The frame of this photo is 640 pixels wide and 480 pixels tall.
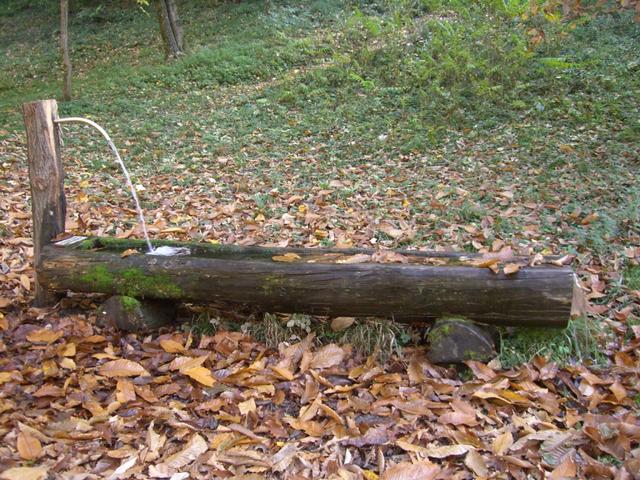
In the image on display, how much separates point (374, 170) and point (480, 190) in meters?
1.58

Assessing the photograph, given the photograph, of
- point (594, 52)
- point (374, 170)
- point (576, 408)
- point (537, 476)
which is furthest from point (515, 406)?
point (594, 52)

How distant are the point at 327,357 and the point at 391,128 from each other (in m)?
5.77

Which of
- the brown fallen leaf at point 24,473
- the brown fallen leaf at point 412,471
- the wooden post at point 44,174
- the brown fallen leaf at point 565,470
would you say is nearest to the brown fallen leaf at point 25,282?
the wooden post at point 44,174

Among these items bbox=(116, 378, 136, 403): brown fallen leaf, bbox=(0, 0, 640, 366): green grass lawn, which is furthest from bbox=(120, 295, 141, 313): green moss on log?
bbox=(0, 0, 640, 366): green grass lawn

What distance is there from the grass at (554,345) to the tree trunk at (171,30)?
483 inches

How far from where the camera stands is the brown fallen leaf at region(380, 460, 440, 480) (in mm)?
2703

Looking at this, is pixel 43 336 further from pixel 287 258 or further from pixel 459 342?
pixel 459 342

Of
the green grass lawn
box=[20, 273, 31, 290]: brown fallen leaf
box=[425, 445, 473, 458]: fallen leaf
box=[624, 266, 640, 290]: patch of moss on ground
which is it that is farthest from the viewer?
the green grass lawn

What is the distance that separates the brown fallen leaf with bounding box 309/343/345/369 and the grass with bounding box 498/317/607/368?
106 centimetres

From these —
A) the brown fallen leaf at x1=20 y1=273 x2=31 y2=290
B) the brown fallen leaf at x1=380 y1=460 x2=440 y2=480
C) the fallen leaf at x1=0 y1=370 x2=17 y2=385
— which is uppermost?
the brown fallen leaf at x1=20 y1=273 x2=31 y2=290

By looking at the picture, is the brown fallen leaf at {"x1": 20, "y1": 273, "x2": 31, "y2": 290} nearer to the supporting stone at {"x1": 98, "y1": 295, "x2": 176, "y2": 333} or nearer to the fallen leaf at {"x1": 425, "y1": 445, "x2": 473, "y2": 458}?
the supporting stone at {"x1": 98, "y1": 295, "x2": 176, "y2": 333}

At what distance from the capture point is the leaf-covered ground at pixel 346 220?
298 centimetres

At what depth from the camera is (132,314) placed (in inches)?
161

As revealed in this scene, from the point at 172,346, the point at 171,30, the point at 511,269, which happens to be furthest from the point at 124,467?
the point at 171,30
